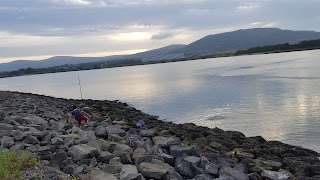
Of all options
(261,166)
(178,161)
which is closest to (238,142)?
(261,166)

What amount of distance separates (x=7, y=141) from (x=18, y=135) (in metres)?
0.59

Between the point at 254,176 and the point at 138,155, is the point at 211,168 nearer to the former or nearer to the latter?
the point at 254,176

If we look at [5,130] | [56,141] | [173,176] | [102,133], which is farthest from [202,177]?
[5,130]

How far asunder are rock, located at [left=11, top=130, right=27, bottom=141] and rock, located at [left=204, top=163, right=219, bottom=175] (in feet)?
15.1

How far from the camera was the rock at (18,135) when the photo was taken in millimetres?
8959

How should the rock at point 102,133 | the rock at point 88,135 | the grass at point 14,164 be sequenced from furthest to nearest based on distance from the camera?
the rock at point 102,133
the rock at point 88,135
the grass at point 14,164

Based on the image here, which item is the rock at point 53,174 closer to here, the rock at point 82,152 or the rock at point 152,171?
the rock at point 82,152

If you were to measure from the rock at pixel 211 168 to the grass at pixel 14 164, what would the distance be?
364 centimetres

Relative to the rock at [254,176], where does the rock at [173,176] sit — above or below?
above

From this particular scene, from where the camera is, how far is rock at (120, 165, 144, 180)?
21.3 feet

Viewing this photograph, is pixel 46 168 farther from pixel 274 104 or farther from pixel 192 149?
pixel 274 104

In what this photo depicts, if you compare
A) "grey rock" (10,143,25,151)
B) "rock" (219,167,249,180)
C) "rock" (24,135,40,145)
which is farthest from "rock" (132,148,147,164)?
"grey rock" (10,143,25,151)

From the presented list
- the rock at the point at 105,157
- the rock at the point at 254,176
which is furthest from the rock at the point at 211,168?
the rock at the point at 105,157

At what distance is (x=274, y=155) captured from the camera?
11.0 meters
